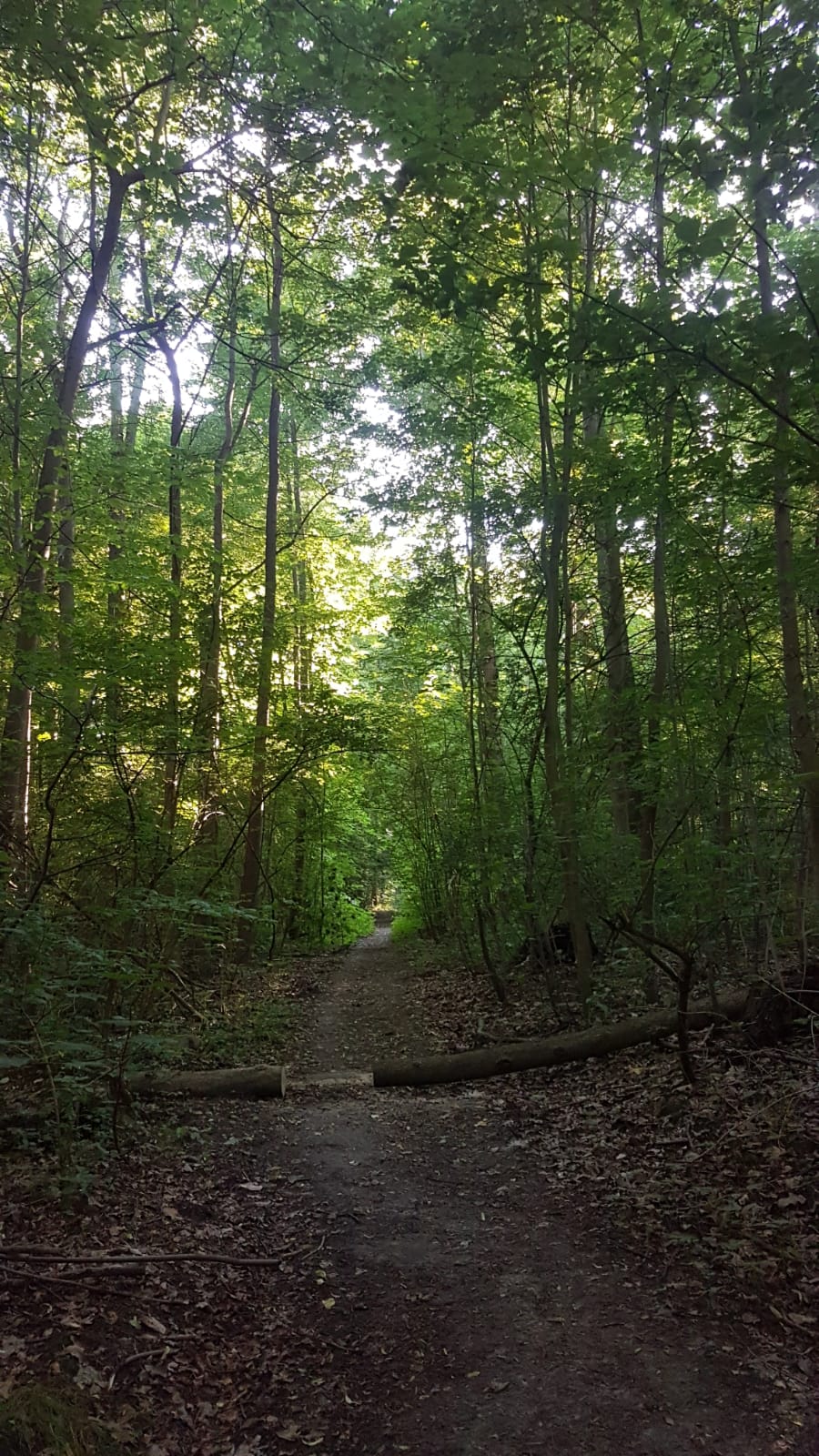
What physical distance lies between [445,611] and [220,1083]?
25.9ft

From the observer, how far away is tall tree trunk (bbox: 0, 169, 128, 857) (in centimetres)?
657

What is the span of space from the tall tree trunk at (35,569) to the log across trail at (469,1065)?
7.68ft

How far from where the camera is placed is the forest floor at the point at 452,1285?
2777mm

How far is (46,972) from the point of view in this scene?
15.5ft

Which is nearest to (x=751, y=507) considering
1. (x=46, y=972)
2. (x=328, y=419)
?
(x=46, y=972)

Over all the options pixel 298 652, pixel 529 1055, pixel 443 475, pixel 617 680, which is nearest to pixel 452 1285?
pixel 529 1055

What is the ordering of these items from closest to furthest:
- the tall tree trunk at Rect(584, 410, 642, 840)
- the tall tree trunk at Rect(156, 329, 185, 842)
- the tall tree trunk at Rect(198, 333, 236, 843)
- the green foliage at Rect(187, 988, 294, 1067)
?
the tall tree trunk at Rect(584, 410, 642, 840) < the green foliage at Rect(187, 988, 294, 1067) < the tall tree trunk at Rect(156, 329, 185, 842) < the tall tree trunk at Rect(198, 333, 236, 843)

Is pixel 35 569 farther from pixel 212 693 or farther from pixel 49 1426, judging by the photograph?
pixel 49 1426

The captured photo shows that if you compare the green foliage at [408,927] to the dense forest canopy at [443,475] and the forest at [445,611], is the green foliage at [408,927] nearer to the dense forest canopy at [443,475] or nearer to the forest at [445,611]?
the dense forest canopy at [443,475]

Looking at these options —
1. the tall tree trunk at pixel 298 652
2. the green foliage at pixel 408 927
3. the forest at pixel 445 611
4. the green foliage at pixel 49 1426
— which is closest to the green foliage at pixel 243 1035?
the forest at pixel 445 611

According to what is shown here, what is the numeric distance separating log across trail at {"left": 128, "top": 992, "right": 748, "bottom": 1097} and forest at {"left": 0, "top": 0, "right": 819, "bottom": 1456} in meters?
0.05

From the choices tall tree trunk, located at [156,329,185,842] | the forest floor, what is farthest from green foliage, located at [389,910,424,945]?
the forest floor

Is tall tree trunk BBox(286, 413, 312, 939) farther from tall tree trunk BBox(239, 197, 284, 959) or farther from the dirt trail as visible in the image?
the dirt trail

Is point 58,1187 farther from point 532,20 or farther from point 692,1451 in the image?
point 532,20
